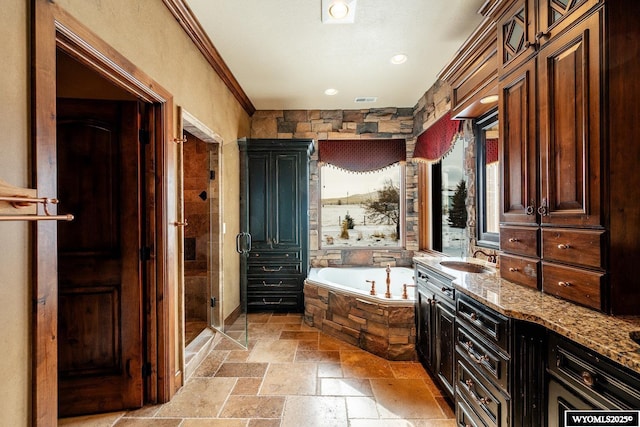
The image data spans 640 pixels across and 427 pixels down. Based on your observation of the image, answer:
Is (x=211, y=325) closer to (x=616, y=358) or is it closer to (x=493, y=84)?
(x=616, y=358)

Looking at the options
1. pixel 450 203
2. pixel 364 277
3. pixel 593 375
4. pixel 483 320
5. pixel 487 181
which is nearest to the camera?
pixel 593 375

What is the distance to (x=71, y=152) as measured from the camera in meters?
1.95

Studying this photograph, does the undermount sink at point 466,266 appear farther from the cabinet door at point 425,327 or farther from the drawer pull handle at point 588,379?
the drawer pull handle at point 588,379

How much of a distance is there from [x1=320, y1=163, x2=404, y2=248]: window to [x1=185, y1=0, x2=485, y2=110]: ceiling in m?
1.19

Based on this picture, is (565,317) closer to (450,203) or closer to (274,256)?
(450,203)

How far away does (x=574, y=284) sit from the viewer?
131cm

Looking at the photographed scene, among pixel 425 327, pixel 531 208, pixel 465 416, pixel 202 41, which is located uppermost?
pixel 202 41

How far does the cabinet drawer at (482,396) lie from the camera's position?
52.8 inches

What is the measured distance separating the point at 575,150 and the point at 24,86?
228 cm

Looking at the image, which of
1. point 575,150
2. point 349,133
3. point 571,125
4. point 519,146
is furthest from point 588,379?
point 349,133

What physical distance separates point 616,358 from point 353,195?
3725mm

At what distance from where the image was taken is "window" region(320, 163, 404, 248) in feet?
14.6

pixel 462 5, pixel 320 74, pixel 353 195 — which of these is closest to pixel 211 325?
pixel 353 195

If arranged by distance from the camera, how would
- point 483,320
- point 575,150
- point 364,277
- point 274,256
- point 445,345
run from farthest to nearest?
point 364,277
point 274,256
point 445,345
point 483,320
point 575,150
